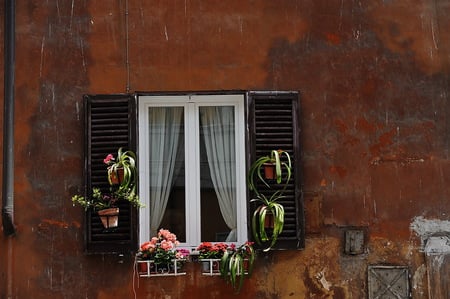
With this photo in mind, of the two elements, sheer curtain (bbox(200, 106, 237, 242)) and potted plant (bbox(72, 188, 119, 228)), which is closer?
potted plant (bbox(72, 188, 119, 228))

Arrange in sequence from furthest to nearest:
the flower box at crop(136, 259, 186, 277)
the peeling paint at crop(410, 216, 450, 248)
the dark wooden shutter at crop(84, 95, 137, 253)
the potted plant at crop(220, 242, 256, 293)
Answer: the peeling paint at crop(410, 216, 450, 248), the dark wooden shutter at crop(84, 95, 137, 253), the flower box at crop(136, 259, 186, 277), the potted plant at crop(220, 242, 256, 293)

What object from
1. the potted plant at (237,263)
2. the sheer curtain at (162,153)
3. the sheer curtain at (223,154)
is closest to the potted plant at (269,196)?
the potted plant at (237,263)

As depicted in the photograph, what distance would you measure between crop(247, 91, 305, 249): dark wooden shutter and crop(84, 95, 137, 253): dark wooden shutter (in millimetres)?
1198

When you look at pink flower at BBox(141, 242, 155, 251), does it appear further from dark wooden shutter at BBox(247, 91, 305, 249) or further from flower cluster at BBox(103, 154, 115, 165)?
dark wooden shutter at BBox(247, 91, 305, 249)

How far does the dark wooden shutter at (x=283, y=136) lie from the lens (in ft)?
23.7

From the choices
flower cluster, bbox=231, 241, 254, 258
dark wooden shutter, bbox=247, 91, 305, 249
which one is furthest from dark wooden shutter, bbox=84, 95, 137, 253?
dark wooden shutter, bbox=247, 91, 305, 249

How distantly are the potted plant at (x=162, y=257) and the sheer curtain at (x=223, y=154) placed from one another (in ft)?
2.11

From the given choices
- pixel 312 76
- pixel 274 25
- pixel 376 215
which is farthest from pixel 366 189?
pixel 274 25

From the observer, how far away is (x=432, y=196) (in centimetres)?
739

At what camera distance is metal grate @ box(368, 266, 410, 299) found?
719 centimetres

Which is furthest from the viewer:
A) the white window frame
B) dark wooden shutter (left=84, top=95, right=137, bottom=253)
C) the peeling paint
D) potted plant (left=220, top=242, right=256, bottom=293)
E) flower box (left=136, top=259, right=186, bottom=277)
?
the white window frame

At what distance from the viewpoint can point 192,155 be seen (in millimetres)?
7578

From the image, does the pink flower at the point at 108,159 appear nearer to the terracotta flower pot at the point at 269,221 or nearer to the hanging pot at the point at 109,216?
the hanging pot at the point at 109,216

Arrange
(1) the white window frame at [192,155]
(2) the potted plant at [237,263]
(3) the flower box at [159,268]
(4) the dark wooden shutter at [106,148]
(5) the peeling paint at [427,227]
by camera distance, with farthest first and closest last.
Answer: (1) the white window frame at [192,155], (5) the peeling paint at [427,227], (4) the dark wooden shutter at [106,148], (3) the flower box at [159,268], (2) the potted plant at [237,263]
